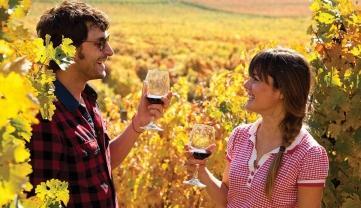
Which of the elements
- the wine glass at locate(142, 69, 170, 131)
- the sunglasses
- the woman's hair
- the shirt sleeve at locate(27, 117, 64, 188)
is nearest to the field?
the wine glass at locate(142, 69, 170, 131)

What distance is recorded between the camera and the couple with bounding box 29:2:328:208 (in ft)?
7.14

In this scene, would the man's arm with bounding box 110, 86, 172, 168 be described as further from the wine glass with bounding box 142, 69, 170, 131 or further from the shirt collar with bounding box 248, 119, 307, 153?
the shirt collar with bounding box 248, 119, 307, 153

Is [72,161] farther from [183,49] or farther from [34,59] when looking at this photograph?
[183,49]

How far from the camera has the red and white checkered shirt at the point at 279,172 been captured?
2.15 m

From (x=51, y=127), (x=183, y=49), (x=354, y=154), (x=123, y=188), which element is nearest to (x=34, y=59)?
(x=51, y=127)

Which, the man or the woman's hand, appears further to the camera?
the woman's hand

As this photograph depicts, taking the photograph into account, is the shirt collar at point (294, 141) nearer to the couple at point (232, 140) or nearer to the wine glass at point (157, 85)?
the couple at point (232, 140)

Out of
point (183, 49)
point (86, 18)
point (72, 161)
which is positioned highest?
point (86, 18)

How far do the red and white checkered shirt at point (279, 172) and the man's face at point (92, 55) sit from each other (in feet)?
2.02

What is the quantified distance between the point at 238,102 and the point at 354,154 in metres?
1.46

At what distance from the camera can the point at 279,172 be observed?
7.16 ft

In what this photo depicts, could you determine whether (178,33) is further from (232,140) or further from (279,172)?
(279,172)

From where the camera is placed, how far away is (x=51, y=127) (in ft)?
7.45

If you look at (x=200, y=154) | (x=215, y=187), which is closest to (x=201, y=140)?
(x=200, y=154)
